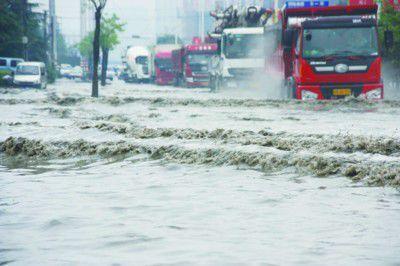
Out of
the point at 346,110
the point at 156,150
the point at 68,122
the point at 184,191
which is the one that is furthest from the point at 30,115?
the point at 184,191

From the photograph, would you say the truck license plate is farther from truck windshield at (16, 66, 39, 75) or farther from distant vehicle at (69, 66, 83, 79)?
distant vehicle at (69, 66, 83, 79)

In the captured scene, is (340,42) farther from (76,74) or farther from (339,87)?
(76,74)

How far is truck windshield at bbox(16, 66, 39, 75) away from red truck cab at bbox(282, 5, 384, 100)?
27.5 m

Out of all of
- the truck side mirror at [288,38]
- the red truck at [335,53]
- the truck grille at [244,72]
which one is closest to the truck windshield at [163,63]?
the truck grille at [244,72]

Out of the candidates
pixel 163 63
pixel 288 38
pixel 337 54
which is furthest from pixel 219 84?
pixel 163 63

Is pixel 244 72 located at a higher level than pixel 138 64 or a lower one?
higher

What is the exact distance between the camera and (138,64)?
84.6 meters

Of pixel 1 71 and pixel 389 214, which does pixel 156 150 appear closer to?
pixel 389 214

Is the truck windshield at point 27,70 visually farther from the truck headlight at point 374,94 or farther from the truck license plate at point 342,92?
the truck headlight at point 374,94

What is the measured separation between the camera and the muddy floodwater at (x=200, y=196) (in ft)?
18.8

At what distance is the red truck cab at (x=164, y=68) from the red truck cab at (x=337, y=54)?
44.4 meters

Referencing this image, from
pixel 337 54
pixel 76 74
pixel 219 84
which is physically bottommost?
pixel 76 74

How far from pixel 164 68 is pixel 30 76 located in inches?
863

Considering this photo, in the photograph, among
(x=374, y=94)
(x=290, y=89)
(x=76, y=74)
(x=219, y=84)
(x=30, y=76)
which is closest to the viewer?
(x=374, y=94)
